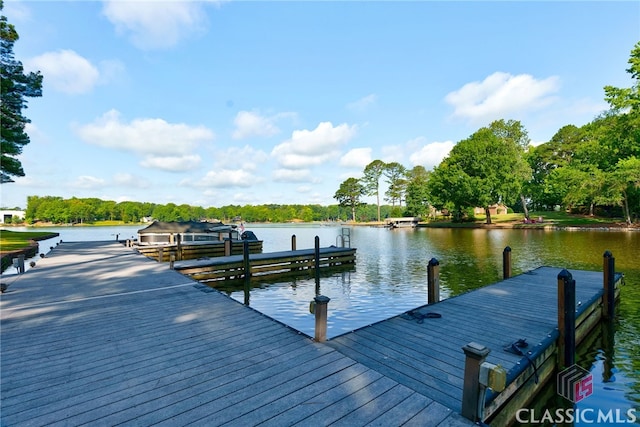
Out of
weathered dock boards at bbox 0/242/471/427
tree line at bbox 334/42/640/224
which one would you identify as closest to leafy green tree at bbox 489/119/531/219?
tree line at bbox 334/42/640/224

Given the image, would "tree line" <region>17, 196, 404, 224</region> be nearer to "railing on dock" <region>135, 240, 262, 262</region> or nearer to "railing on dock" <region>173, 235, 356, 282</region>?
"railing on dock" <region>135, 240, 262, 262</region>

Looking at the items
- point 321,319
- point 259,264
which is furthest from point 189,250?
point 321,319

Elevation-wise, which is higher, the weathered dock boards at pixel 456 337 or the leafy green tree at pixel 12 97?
the leafy green tree at pixel 12 97

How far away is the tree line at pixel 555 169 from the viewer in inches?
1350

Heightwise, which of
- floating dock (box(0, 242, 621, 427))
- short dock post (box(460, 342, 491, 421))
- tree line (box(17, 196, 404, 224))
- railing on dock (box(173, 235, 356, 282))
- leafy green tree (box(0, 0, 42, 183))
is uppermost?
leafy green tree (box(0, 0, 42, 183))

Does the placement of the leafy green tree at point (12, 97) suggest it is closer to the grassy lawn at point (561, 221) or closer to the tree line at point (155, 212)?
the grassy lawn at point (561, 221)

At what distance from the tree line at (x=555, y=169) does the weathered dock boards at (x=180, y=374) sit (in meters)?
43.1

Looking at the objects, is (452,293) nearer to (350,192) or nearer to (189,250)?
(189,250)

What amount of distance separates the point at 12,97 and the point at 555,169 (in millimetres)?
64648

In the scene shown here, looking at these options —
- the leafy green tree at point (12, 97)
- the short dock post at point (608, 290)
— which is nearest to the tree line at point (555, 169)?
the short dock post at point (608, 290)

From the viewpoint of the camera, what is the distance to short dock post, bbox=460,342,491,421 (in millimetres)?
3074

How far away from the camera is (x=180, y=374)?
4.01m

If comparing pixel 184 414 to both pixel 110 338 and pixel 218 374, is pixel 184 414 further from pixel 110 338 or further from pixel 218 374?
pixel 110 338

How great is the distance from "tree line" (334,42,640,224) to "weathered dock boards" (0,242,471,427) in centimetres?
4307
